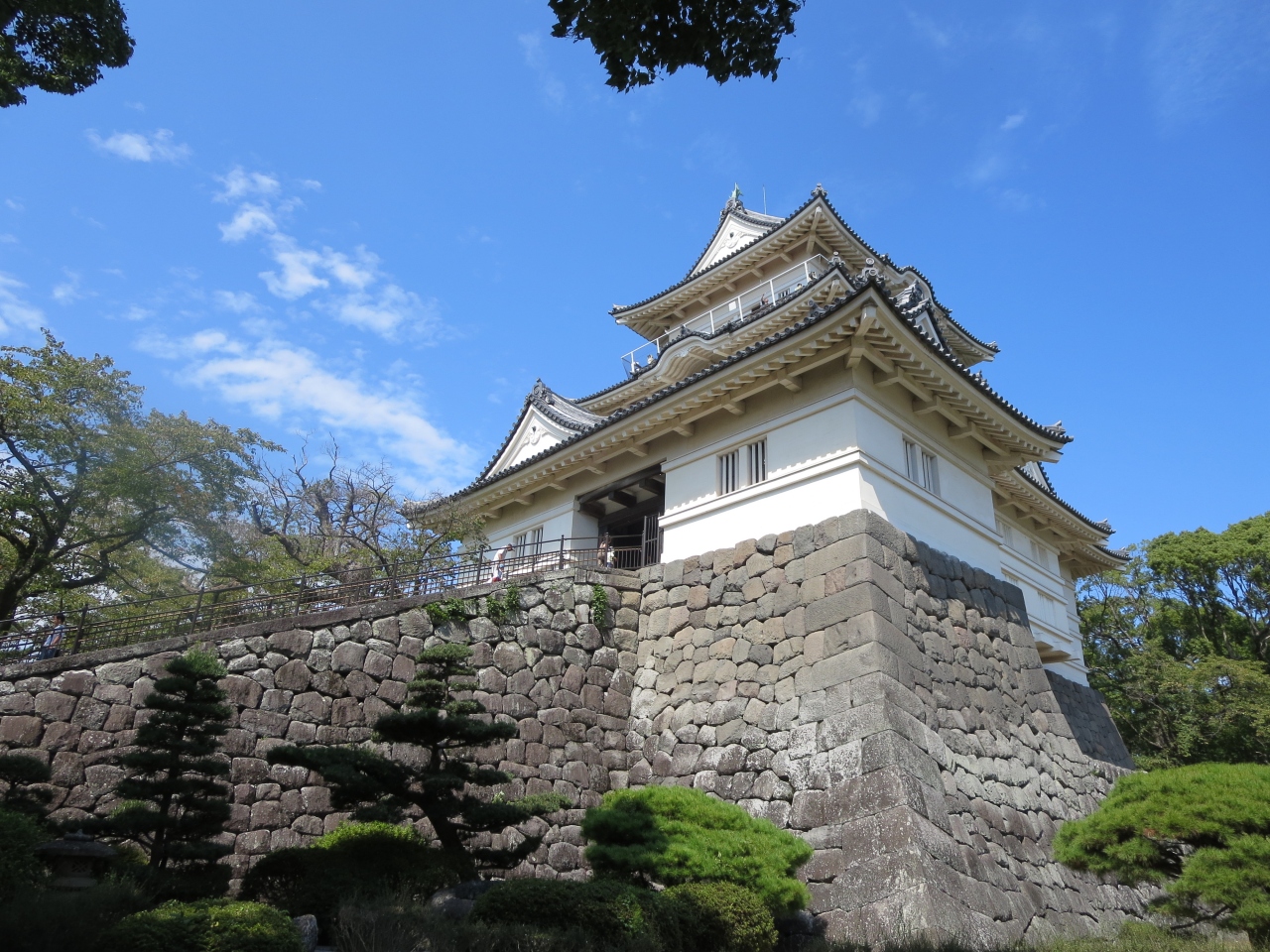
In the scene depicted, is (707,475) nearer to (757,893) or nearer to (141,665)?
(757,893)

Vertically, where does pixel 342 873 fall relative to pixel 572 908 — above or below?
above

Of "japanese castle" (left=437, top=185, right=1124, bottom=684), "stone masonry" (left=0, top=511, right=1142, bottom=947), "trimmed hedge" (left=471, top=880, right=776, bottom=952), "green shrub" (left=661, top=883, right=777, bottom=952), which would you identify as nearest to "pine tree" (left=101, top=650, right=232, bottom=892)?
"stone masonry" (left=0, top=511, right=1142, bottom=947)

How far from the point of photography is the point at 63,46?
308 inches

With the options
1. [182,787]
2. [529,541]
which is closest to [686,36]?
[182,787]

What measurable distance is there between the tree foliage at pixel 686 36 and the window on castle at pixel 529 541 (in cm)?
1117

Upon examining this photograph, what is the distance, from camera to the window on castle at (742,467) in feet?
44.5

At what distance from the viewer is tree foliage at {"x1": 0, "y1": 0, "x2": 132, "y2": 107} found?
7.62 m

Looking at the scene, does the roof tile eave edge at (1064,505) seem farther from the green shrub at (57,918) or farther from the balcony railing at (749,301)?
the green shrub at (57,918)

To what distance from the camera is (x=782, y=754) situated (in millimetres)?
10953

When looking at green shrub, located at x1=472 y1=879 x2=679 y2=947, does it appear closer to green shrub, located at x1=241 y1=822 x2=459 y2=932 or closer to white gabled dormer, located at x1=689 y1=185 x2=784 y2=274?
green shrub, located at x1=241 y1=822 x2=459 y2=932

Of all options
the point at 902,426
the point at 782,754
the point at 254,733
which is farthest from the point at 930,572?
the point at 254,733

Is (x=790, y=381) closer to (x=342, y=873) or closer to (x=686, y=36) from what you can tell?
(x=686, y=36)

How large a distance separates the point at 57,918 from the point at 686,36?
7.28 metres

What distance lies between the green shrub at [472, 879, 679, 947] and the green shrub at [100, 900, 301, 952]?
1602mm
